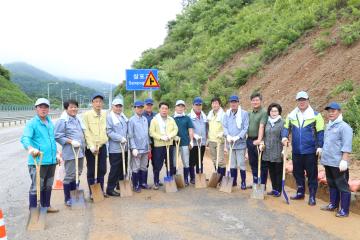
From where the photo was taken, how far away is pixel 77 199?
6852 mm

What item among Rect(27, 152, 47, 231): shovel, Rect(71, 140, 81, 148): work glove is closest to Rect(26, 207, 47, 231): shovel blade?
Rect(27, 152, 47, 231): shovel

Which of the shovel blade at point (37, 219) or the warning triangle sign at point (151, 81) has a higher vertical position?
the warning triangle sign at point (151, 81)

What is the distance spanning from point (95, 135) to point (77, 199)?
1210mm

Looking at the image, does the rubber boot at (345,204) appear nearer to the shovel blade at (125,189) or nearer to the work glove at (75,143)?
the shovel blade at (125,189)

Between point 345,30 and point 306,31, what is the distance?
303cm

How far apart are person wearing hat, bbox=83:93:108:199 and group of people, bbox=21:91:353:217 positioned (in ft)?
0.06

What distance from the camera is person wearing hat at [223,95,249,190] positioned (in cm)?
798

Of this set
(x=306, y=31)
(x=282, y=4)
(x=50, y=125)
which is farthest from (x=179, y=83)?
(x=50, y=125)

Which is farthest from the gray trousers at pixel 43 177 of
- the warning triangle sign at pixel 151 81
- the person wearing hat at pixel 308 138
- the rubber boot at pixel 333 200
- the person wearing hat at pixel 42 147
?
the warning triangle sign at pixel 151 81

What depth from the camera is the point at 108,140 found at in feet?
25.1

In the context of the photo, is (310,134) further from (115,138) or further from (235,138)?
(115,138)

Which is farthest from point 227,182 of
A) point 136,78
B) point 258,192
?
point 136,78

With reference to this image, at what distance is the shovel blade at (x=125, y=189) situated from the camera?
7.68 meters

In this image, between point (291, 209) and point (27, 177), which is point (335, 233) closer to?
point (291, 209)
